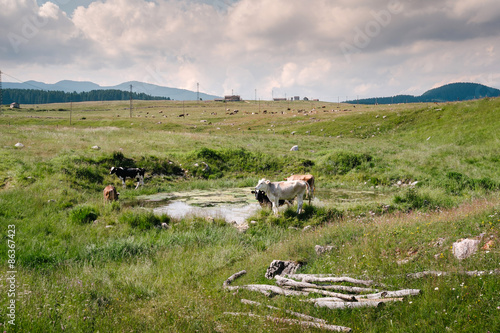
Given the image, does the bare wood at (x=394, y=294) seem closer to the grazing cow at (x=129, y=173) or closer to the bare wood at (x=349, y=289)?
the bare wood at (x=349, y=289)

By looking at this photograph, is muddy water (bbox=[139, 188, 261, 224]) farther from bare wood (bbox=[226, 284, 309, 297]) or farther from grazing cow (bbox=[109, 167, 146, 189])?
bare wood (bbox=[226, 284, 309, 297])

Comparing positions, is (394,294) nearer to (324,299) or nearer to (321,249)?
(324,299)

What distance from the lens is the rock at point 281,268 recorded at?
8477mm

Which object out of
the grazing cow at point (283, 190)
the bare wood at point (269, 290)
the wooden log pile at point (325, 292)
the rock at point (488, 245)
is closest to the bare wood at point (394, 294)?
the wooden log pile at point (325, 292)

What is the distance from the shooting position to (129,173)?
23.5 meters

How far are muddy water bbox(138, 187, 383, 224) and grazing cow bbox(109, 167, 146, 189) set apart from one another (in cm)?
283

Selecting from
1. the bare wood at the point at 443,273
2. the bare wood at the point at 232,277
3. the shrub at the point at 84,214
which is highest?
the bare wood at the point at 443,273

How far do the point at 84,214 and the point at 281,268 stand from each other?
10.0 m

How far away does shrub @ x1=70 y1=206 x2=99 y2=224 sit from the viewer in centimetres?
1405

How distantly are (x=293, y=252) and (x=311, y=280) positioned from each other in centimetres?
222

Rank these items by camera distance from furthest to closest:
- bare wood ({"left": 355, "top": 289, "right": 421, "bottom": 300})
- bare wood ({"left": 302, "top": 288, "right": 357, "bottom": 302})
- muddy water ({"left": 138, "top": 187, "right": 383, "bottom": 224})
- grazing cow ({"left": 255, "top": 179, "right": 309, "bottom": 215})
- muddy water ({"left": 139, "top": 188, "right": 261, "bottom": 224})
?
muddy water ({"left": 138, "top": 187, "right": 383, "bottom": 224}), muddy water ({"left": 139, "top": 188, "right": 261, "bottom": 224}), grazing cow ({"left": 255, "top": 179, "right": 309, "bottom": 215}), bare wood ({"left": 302, "top": 288, "right": 357, "bottom": 302}), bare wood ({"left": 355, "top": 289, "right": 421, "bottom": 300})

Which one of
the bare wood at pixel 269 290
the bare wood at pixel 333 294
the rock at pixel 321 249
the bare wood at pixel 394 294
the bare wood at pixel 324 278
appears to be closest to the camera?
the bare wood at pixel 394 294

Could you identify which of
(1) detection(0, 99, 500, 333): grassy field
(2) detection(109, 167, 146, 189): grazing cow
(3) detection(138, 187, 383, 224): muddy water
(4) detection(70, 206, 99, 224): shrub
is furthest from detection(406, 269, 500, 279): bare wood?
(2) detection(109, 167, 146, 189): grazing cow

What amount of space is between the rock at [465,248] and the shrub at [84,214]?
13.6m
